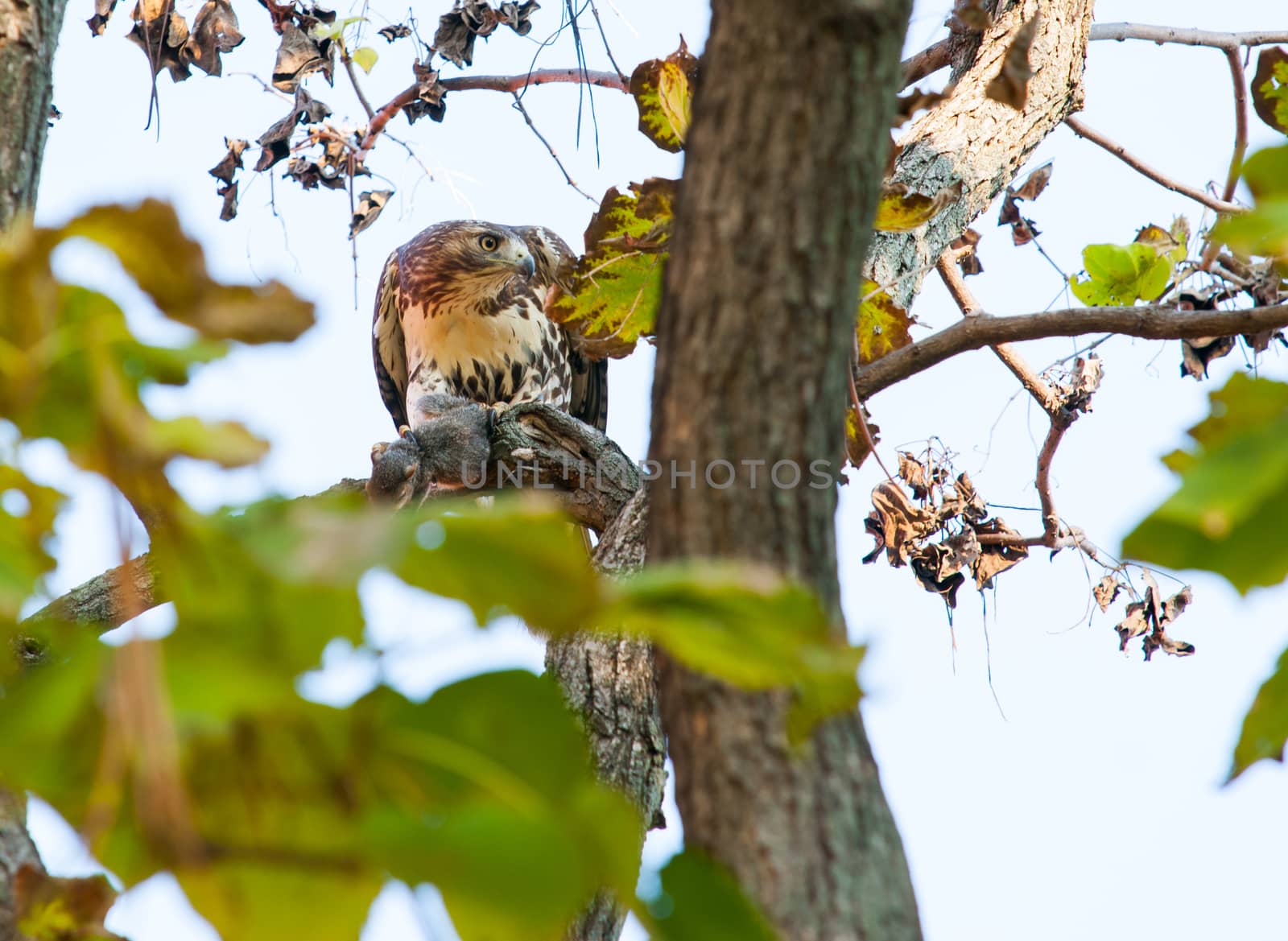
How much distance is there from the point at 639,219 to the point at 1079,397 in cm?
140

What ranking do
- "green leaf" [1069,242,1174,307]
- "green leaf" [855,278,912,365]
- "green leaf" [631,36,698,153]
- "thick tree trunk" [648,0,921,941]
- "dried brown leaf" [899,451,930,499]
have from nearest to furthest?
1. "thick tree trunk" [648,0,921,941]
2. "green leaf" [631,36,698,153]
3. "green leaf" [855,278,912,365]
4. "green leaf" [1069,242,1174,307]
5. "dried brown leaf" [899,451,930,499]

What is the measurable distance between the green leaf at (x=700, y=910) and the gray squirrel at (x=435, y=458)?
2.73 m

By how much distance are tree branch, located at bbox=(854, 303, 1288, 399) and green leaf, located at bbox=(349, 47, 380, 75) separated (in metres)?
1.83

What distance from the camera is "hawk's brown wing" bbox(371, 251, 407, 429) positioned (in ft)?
21.1

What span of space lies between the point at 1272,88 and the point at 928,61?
2.23 metres

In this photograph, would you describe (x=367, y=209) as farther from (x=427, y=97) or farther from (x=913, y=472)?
(x=913, y=472)

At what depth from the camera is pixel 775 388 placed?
1.05 m

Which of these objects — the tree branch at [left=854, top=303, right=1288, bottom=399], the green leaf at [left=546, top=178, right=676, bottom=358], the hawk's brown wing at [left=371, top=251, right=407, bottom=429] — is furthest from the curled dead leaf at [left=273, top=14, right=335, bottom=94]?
the hawk's brown wing at [left=371, top=251, right=407, bottom=429]

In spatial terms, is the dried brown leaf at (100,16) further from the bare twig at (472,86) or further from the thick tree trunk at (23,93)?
the thick tree trunk at (23,93)

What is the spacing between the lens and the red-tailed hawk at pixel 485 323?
593 cm

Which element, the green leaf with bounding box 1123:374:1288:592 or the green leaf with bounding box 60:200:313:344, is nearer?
the green leaf with bounding box 1123:374:1288:592

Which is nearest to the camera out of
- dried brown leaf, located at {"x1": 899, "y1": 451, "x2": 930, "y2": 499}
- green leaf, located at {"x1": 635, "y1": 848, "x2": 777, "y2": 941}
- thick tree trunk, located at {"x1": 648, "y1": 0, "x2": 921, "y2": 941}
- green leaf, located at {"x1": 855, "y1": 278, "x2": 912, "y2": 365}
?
green leaf, located at {"x1": 635, "y1": 848, "x2": 777, "y2": 941}

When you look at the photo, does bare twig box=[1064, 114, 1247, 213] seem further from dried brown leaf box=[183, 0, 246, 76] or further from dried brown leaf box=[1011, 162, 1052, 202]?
dried brown leaf box=[183, 0, 246, 76]

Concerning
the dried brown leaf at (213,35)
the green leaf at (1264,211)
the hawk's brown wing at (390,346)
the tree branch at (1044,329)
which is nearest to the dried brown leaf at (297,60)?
the dried brown leaf at (213,35)
